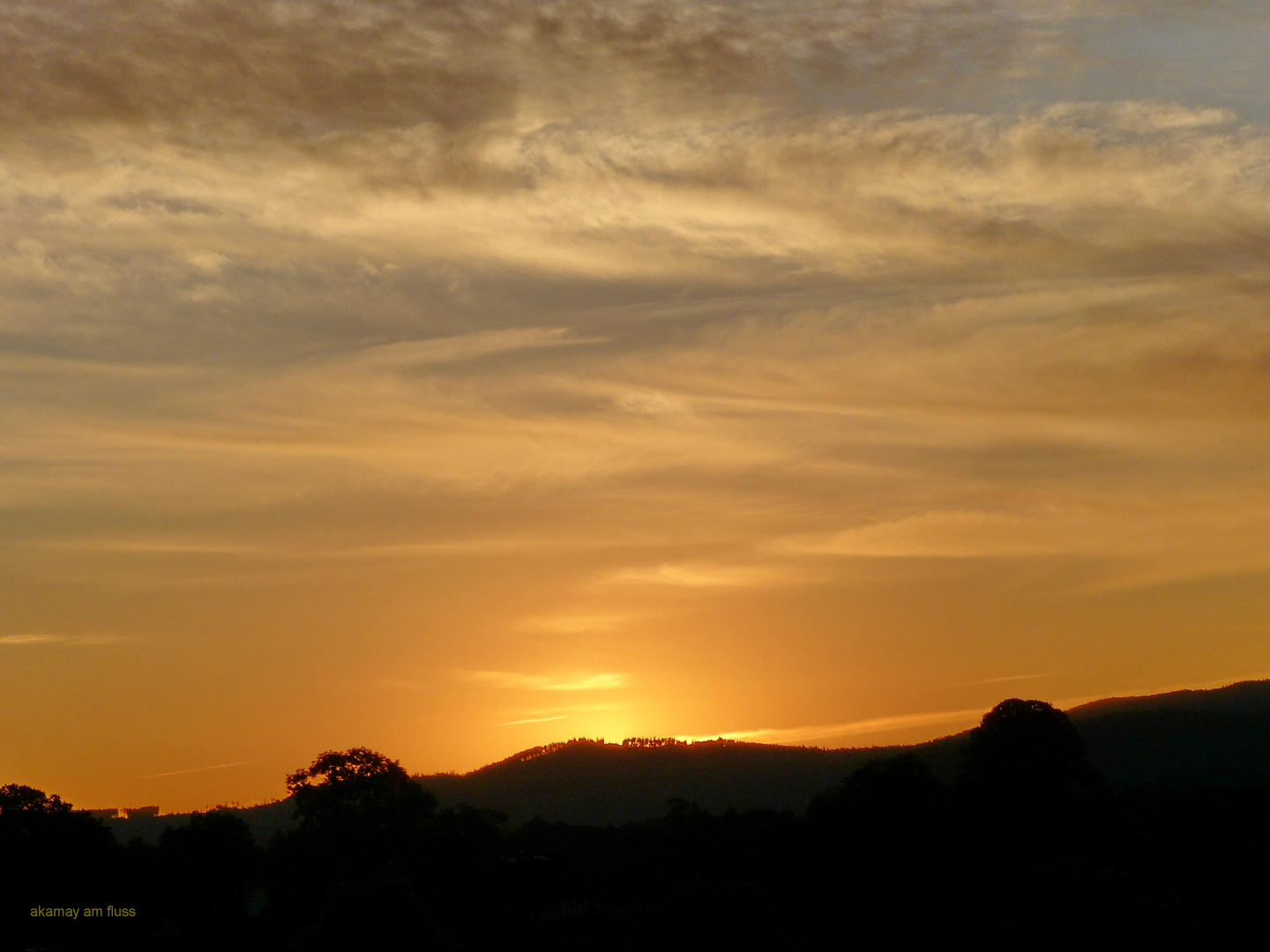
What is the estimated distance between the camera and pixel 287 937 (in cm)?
7819

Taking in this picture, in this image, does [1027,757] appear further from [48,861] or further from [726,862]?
[48,861]

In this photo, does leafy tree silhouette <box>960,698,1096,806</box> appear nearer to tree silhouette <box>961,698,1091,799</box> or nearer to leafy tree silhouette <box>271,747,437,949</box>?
tree silhouette <box>961,698,1091,799</box>

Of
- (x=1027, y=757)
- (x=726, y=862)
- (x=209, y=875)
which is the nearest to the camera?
(x=1027, y=757)

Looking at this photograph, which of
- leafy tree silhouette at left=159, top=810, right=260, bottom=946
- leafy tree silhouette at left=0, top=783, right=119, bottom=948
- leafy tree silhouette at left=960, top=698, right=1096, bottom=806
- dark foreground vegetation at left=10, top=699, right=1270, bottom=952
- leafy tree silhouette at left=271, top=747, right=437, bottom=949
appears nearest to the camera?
leafy tree silhouette at left=271, top=747, right=437, bottom=949

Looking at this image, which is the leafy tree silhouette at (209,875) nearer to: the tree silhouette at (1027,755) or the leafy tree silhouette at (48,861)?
the leafy tree silhouette at (48,861)

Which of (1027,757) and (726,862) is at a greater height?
(1027,757)

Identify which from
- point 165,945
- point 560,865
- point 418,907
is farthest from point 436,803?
point 418,907

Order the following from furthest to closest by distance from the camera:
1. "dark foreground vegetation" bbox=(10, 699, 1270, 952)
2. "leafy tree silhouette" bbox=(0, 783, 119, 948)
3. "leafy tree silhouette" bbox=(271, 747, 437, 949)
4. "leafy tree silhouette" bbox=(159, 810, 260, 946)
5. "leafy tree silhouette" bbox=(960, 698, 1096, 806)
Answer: "leafy tree silhouette" bbox=(159, 810, 260, 946) < "leafy tree silhouette" bbox=(960, 698, 1096, 806) < "leafy tree silhouette" bbox=(0, 783, 119, 948) < "dark foreground vegetation" bbox=(10, 699, 1270, 952) < "leafy tree silhouette" bbox=(271, 747, 437, 949)

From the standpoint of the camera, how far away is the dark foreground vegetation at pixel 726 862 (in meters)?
74.5

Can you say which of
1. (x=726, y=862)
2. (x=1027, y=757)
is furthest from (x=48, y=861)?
(x=1027, y=757)

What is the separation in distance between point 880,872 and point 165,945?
173 ft

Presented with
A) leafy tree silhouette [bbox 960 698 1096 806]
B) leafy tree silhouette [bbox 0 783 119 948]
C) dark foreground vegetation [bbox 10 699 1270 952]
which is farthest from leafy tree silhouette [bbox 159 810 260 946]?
leafy tree silhouette [bbox 960 698 1096 806]

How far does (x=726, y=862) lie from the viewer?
310 ft

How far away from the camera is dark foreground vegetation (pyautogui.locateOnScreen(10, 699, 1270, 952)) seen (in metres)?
74.5
